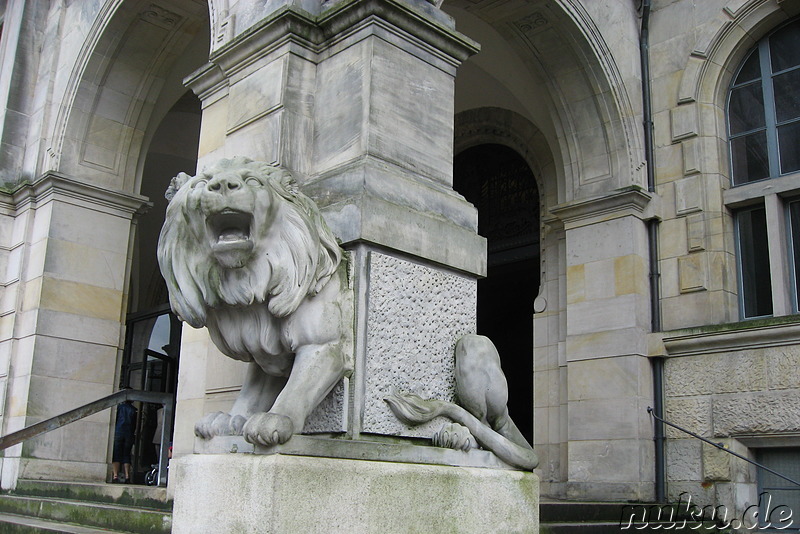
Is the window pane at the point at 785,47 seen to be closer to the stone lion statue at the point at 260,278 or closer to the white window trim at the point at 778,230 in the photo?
the white window trim at the point at 778,230

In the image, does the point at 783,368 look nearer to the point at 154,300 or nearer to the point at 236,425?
the point at 236,425

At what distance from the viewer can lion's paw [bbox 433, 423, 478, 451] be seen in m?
4.71

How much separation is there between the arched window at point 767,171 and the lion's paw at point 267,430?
612cm

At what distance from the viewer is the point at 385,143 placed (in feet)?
16.7

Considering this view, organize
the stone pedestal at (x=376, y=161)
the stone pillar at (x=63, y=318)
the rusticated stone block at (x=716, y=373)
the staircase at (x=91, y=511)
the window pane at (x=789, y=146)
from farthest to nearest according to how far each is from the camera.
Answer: the stone pillar at (x=63, y=318), the window pane at (x=789, y=146), the rusticated stone block at (x=716, y=373), the staircase at (x=91, y=511), the stone pedestal at (x=376, y=161)

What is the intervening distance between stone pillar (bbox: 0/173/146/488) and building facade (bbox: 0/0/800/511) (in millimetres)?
26

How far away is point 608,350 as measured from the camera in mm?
8859

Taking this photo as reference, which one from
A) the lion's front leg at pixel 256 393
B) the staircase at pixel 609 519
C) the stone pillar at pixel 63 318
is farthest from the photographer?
the stone pillar at pixel 63 318

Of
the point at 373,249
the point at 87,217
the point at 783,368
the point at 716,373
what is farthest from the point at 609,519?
the point at 87,217

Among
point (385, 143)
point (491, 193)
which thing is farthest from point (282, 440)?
point (491, 193)

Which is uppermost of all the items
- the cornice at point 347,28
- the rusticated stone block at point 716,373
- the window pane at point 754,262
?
the cornice at point 347,28

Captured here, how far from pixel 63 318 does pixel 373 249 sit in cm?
639

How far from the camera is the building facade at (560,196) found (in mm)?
7090

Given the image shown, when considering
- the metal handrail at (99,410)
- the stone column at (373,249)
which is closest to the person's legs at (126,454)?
the metal handrail at (99,410)
